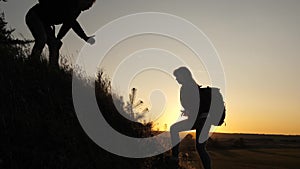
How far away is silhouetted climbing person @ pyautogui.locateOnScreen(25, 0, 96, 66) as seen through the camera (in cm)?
816

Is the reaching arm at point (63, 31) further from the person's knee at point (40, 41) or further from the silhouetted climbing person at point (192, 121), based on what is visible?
the silhouetted climbing person at point (192, 121)

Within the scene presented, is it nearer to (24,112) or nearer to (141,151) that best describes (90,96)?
(141,151)

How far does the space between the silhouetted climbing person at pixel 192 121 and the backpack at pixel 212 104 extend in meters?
0.08

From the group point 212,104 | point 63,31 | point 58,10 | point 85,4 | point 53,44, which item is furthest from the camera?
point 63,31

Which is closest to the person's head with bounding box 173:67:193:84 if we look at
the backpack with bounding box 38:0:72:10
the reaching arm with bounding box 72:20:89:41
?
the reaching arm with bounding box 72:20:89:41

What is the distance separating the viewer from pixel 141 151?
717 cm

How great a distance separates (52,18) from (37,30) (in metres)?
0.36

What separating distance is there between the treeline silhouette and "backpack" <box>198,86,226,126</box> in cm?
109

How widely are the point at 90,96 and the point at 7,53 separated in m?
1.54

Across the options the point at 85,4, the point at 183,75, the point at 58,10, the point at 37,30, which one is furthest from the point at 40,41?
the point at 183,75

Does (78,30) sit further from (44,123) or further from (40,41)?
(44,123)

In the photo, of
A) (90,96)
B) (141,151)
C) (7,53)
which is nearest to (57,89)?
(90,96)

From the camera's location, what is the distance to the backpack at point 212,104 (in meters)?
7.28

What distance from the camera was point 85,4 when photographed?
27.4 feet
